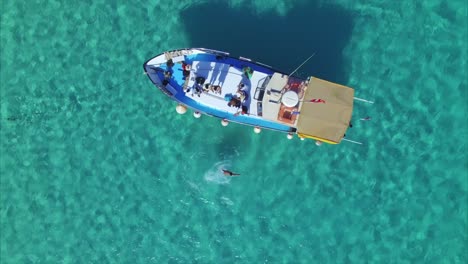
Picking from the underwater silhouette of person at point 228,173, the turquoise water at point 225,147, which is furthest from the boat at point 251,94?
the underwater silhouette of person at point 228,173

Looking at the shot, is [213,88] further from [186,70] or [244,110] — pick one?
[244,110]

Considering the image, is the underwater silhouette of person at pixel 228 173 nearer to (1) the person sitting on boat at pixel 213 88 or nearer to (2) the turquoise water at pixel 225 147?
(2) the turquoise water at pixel 225 147

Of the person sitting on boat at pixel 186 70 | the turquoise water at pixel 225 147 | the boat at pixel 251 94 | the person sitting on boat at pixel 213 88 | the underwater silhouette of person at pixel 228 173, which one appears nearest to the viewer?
the boat at pixel 251 94

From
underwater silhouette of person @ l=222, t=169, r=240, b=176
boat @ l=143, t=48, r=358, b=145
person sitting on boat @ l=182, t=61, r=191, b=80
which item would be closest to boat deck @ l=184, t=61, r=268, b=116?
boat @ l=143, t=48, r=358, b=145

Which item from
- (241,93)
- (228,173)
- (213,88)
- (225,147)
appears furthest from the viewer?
(225,147)

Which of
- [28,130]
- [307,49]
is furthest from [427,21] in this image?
[28,130]

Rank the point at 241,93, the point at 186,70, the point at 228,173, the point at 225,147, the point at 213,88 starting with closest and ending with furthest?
1. the point at 241,93
2. the point at 213,88
3. the point at 186,70
4. the point at 228,173
5. the point at 225,147

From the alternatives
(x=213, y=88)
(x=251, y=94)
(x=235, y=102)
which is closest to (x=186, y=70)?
(x=213, y=88)
